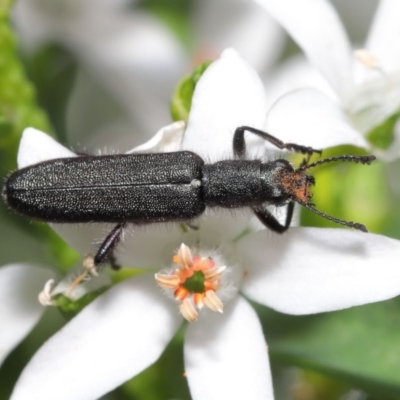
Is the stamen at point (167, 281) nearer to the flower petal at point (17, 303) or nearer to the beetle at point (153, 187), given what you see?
the beetle at point (153, 187)

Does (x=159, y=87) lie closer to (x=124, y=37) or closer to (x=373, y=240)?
(x=124, y=37)

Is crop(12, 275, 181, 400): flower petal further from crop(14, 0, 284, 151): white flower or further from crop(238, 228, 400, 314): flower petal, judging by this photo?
crop(14, 0, 284, 151): white flower

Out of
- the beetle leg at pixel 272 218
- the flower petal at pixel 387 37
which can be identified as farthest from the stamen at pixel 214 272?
the flower petal at pixel 387 37

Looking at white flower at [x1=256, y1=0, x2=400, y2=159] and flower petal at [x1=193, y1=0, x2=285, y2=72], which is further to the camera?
flower petal at [x1=193, y1=0, x2=285, y2=72]

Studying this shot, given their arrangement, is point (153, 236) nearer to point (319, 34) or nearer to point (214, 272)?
point (214, 272)

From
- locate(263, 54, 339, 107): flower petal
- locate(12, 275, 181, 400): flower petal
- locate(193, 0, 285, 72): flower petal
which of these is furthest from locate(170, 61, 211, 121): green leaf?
locate(193, 0, 285, 72): flower petal

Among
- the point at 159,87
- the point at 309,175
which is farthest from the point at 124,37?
the point at 309,175
